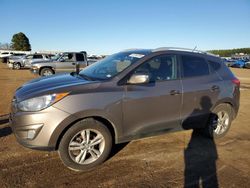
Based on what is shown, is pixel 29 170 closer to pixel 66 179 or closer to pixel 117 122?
pixel 66 179

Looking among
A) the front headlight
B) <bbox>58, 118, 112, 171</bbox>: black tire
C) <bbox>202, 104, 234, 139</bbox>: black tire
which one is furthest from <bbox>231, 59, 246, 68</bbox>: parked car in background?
the front headlight

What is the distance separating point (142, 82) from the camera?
4016 mm

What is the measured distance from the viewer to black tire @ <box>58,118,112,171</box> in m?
3.65

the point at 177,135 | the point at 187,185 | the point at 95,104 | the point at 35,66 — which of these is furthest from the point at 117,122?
the point at 35,66

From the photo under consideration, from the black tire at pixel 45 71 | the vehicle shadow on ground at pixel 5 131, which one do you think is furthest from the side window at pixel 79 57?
the vehicle shadow on ground at pixel 5 131

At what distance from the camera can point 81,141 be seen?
3834 mm

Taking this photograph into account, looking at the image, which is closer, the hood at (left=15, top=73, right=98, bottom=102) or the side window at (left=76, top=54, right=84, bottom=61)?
the hood at (left=15, top=73, right=98, bottom=102)

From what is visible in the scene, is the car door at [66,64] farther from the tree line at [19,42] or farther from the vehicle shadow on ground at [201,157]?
the tree line at [19,42]

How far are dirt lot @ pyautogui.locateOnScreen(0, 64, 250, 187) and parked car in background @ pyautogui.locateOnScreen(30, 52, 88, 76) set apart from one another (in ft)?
37.2

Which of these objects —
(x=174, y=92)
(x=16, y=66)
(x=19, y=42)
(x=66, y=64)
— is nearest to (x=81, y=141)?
(x=174, y=92)

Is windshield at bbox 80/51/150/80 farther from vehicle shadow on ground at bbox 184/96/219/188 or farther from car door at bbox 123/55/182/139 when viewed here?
vehicle shadow on ground at bbox 184/96/219/188

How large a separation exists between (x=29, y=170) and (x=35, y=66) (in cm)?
1338

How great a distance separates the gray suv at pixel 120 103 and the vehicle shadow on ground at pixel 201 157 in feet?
0.13

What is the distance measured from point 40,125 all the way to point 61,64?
13.5 meters
